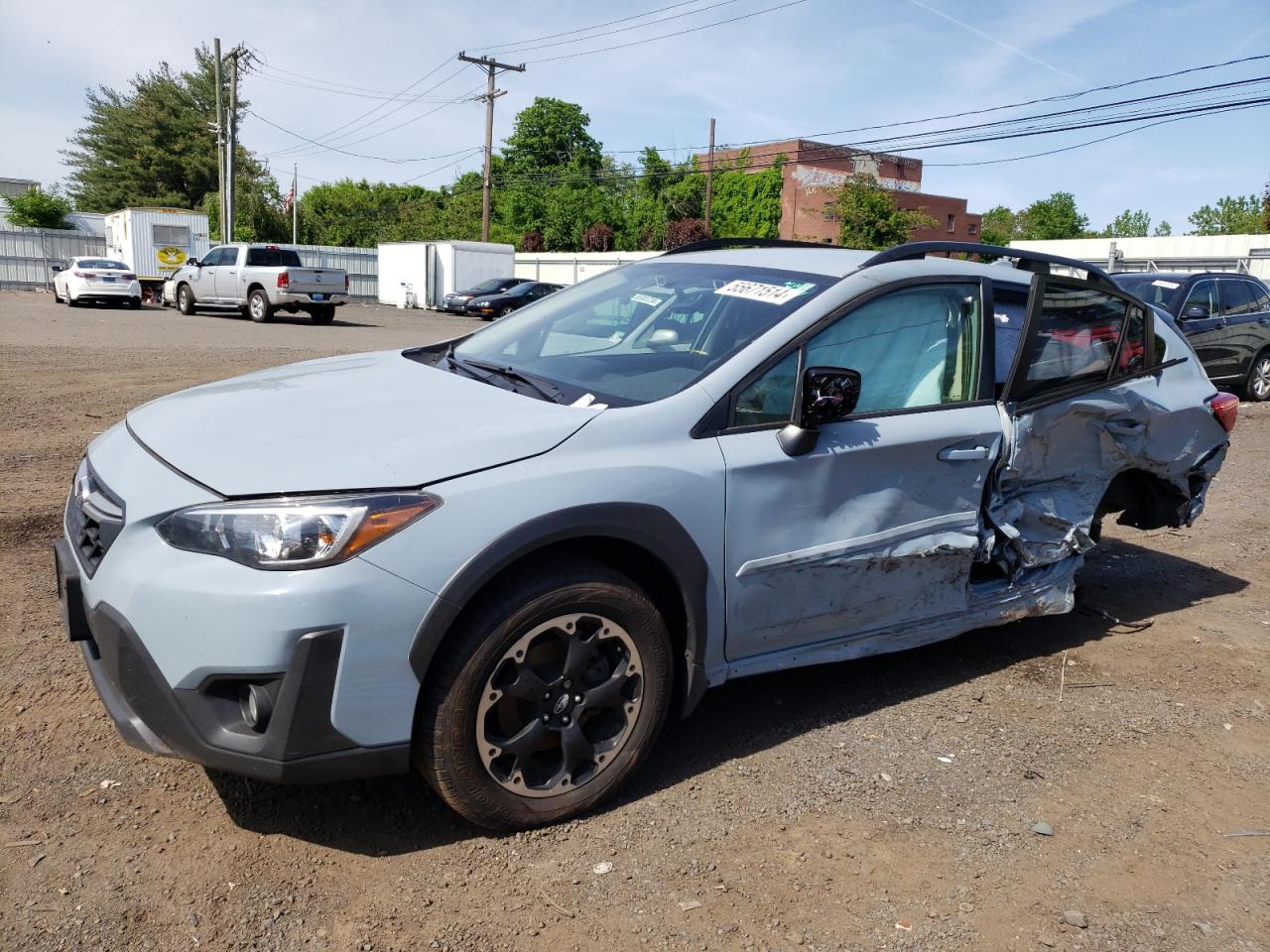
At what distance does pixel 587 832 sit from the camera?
9.78ft

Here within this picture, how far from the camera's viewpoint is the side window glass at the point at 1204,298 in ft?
41.8

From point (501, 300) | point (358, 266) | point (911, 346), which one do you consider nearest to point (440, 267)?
point (501, 300)

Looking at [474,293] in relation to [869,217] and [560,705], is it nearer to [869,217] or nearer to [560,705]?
[869,217]

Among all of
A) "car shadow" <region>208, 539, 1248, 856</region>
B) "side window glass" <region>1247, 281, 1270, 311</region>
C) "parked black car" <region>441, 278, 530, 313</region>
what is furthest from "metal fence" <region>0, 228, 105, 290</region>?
"car shadow" <region>208, 539, 1248, 856</region>

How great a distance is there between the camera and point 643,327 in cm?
385

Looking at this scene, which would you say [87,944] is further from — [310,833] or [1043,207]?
[1043,207]

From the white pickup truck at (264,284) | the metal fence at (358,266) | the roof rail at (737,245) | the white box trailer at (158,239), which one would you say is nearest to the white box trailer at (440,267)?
the metal fence at (358,266)

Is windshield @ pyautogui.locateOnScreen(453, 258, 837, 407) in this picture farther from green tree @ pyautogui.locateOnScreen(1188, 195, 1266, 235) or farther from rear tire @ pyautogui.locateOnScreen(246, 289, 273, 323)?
green tree @ pyautogui.locateOnScreen(1188, 195, 1266, 235)

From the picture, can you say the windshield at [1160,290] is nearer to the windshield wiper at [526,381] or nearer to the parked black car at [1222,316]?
the parked black car at [1222,316]

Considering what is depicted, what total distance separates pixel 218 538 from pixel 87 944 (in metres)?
0.99

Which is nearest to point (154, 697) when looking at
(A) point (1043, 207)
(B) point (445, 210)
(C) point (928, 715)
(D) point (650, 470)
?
(D) point (650, 470)

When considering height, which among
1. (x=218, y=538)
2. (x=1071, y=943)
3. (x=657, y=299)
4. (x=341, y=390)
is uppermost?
(x=657, y=299)

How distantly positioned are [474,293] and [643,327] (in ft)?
103

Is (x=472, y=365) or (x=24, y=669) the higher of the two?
(x=472, y=365)
